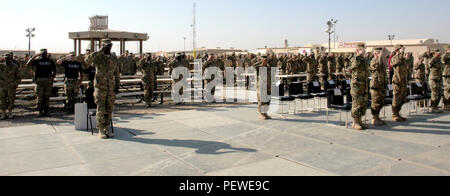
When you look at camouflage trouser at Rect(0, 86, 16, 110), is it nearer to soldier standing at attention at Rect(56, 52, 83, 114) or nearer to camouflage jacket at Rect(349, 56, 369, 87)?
soldier standing at attention at Rect(56, 52, 83, 114)

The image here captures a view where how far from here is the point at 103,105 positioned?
23.4 feet

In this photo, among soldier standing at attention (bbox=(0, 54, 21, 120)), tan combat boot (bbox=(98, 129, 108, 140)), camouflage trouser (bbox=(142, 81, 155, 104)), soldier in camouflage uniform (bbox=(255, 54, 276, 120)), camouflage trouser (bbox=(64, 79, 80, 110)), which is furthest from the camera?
camouflage trouser (bbox=(142, 81, 155, 104))

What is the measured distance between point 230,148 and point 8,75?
689cm

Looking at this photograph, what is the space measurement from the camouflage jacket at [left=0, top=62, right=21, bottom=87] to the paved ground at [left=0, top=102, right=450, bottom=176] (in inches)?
64.0

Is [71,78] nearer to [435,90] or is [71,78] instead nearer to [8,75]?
[8,75]

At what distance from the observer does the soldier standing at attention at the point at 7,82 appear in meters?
9.47

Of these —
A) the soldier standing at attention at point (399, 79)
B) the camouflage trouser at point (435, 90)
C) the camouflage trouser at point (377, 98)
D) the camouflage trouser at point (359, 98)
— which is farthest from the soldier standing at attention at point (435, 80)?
the camouflage trouser at point (359, 98)

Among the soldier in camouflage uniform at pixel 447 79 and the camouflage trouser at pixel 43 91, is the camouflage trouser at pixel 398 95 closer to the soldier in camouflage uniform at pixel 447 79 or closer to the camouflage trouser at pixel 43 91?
the soldier in camouflage uniform at pixel 447 79

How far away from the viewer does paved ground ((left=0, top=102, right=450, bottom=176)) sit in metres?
5.06

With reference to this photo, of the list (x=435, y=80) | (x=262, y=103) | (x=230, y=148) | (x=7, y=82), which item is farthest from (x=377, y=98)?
(x=7, y=82)

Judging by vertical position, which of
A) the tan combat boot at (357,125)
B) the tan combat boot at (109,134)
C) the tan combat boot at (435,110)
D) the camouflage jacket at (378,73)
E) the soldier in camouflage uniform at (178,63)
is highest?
the soldier in camouflage uniform at (178,63)

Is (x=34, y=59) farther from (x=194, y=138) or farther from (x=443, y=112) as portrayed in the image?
(x=443, y=112)

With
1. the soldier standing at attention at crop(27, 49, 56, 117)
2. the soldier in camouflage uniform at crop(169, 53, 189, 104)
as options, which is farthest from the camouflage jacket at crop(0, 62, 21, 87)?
the soldier in camouflage uniform at crop(169, 53, 189, 104)

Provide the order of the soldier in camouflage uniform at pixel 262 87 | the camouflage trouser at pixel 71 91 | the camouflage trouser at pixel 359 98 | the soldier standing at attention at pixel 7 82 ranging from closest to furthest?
the camouflage trouser at pixel 359 98, the soldier in camouflage uniform at pixel 262 87, the soldier standing at attention at pixel 7 82, the camouflage trouser at pixel 71 91
